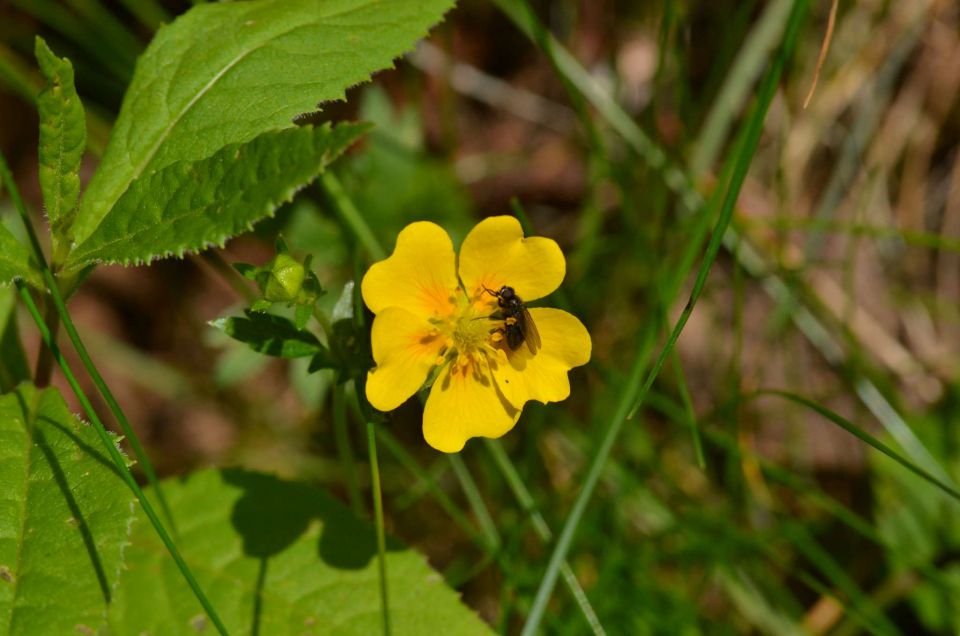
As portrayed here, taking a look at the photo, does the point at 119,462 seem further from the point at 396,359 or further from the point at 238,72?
the point at 238,72

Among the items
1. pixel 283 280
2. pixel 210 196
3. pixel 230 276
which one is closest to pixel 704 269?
pixel 283 280

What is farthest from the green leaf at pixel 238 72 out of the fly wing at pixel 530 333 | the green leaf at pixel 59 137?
the fly wing at pixel 530 333

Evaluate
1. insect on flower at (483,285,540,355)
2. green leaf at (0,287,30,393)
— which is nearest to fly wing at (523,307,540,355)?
insect on flower at (483,285,540,355)

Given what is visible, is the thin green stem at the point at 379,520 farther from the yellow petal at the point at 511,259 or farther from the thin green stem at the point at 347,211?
the thin green stem at the point at 347,211

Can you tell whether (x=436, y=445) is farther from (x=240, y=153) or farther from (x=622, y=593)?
(x=622, y=593)

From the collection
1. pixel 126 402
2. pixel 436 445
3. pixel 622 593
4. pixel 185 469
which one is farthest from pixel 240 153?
pixel 126 402

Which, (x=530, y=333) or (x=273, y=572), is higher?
(x=530, y=333)
